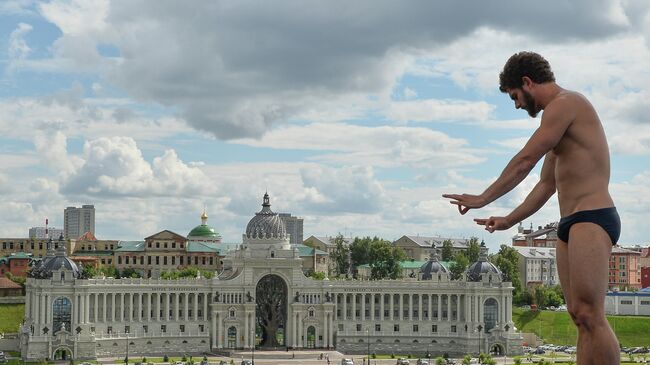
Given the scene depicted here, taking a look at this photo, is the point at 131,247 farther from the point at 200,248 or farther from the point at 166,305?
the point at 166,305

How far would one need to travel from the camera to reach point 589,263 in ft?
41.3

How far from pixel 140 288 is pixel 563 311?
6121 centimetres

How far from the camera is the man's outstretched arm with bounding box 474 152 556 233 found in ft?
45.6

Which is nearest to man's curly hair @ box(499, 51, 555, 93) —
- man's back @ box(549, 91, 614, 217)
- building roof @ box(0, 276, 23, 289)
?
man's back @ box(549, 91, 614, 217)

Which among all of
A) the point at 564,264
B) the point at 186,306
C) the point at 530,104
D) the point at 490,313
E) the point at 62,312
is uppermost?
the point at 530,104

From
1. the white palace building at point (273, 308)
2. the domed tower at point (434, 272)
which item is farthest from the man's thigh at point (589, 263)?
the domed tower at point (434, 272)

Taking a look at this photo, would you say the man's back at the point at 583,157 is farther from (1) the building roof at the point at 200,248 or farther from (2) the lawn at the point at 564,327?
(1) the building roof at the point at 200,248

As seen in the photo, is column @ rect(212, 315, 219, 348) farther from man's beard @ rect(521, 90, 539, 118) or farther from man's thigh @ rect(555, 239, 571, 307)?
man's thigh @ rect(555, 239, 571, 307)

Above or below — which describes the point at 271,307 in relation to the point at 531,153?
below

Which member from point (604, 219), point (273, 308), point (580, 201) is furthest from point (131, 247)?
point (604, 219)

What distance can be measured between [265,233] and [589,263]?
124 m

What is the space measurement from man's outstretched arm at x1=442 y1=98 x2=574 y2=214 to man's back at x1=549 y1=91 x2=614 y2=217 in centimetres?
10

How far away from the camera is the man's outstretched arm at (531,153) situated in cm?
1253

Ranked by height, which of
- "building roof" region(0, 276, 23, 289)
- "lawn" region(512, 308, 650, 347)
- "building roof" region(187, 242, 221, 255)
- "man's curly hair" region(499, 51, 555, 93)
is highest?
"building roof" region(187, 242, 221, 255)
